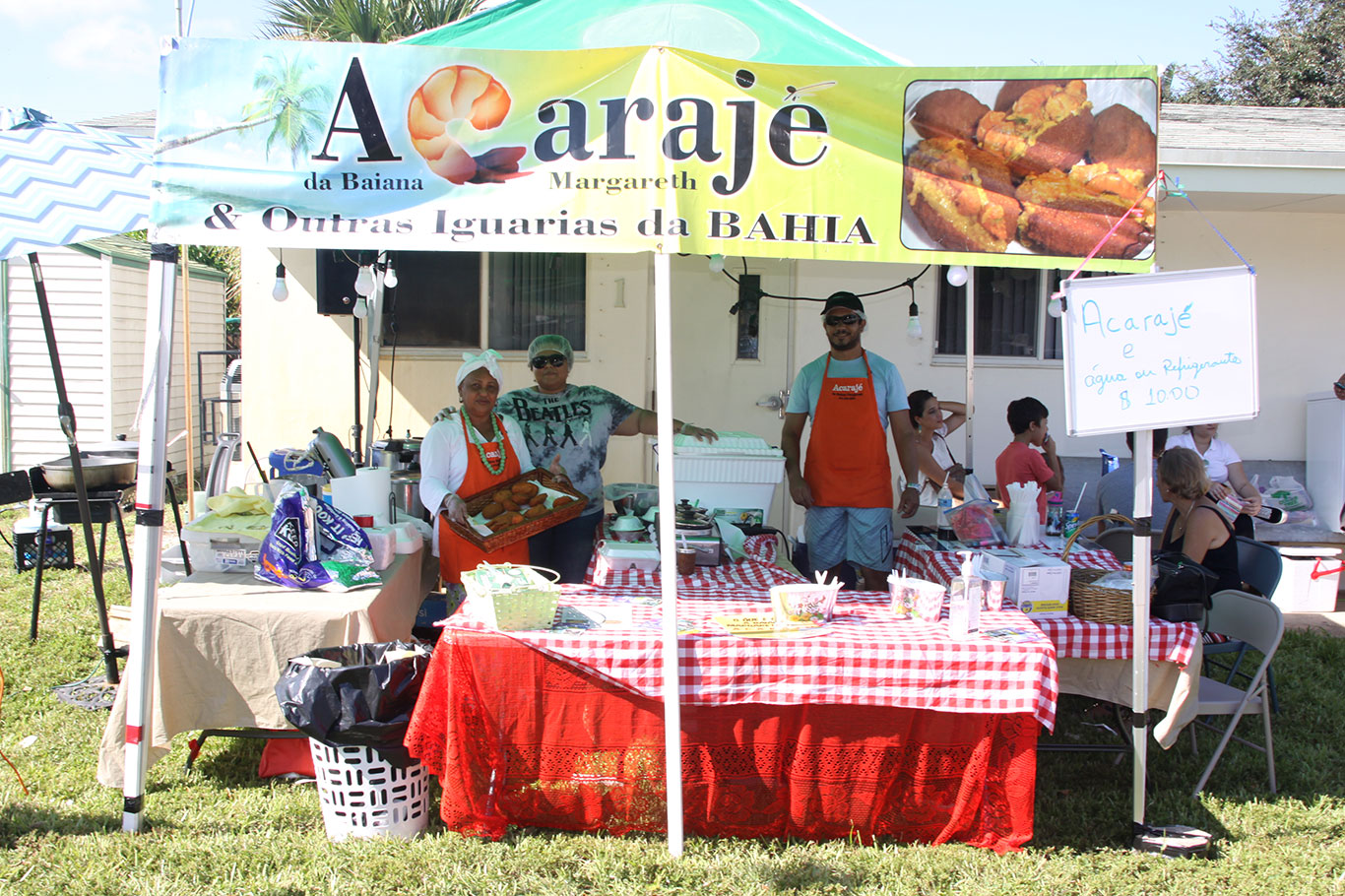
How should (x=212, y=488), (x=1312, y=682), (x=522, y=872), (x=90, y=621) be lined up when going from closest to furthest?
(x=522, y=872)
(x=212, y=488)
(x=1312, y=682)
(x=90, y=621)

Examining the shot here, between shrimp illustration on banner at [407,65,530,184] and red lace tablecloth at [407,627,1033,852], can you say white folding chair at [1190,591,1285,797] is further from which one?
shrimp illustration on banner at [407,65,530,184]

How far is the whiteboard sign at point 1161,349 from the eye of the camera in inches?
117

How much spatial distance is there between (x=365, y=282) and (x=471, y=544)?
2.50 meters

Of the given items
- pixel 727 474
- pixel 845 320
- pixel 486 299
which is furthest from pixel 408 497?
pixel 486 299

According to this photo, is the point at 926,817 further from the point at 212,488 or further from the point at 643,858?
the point at 212,488

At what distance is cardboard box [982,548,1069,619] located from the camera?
344 centimetres

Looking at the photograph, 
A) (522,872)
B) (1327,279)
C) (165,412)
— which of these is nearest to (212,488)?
(165,412)

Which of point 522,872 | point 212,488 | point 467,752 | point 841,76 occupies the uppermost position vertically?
point 841,76

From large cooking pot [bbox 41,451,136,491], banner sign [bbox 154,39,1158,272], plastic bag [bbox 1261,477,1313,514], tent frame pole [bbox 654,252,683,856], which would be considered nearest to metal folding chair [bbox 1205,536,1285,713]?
banner sign [bbox 154,39,1158,272]

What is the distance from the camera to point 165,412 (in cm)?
318

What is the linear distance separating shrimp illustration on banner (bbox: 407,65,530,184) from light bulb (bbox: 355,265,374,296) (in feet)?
9.79

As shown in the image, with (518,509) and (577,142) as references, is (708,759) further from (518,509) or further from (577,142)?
(577,142)

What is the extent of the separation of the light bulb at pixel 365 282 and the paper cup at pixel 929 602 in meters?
4.01

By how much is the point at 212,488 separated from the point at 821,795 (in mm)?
3027
